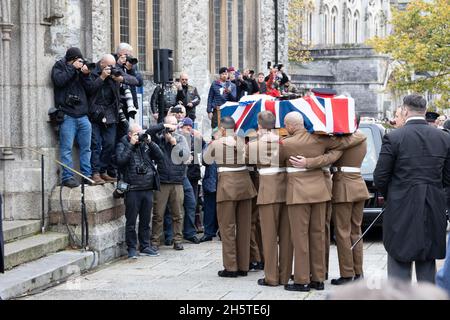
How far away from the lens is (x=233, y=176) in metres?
11.1

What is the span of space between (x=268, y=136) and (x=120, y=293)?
233 centimetres

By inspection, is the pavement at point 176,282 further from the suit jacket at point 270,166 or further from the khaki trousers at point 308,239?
the suit jacket at point 270,166

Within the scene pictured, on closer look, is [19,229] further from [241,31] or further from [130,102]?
[241,31]

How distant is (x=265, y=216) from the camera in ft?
33.9

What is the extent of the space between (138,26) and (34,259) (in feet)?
38.1

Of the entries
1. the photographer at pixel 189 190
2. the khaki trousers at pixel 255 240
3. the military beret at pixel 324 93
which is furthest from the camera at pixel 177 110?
the military beret at pixel 324 93

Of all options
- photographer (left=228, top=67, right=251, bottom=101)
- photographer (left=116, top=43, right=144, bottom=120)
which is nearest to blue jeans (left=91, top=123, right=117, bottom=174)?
photographer (left=116, top=43, right=144, bottom=120)

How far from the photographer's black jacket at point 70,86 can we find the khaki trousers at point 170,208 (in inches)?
66.7

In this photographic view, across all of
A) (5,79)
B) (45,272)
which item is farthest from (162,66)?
(45,272)

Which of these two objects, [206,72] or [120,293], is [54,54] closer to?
[120,293]

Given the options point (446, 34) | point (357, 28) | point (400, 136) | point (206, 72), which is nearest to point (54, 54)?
point (400, 136)

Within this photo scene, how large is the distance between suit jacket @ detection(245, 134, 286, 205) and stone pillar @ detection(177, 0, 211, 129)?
1273 centimetres

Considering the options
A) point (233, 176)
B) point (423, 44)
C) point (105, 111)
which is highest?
point (423, 44)

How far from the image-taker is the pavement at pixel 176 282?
9.64 meters
